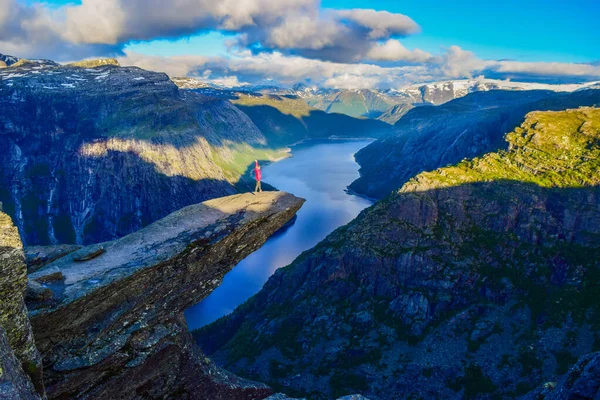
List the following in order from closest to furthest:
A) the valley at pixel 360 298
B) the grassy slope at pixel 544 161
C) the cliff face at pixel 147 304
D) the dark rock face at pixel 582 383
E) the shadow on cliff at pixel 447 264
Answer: the cliff face at pixel 147 304 → the valley at pixel 360 298 → the dark rock face at pixel 582 383 → the shadow on cliff at pixel 447 264 → the grassy slope at pixel 544 161

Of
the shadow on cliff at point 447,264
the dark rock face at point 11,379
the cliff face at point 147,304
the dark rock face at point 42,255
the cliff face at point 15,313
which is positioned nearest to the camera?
the dark rock face at point 11,379

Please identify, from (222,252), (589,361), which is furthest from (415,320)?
(222,252)

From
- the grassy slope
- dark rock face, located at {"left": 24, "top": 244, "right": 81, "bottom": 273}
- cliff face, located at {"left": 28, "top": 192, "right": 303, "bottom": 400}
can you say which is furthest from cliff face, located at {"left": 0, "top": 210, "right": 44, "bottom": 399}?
the grassy slope

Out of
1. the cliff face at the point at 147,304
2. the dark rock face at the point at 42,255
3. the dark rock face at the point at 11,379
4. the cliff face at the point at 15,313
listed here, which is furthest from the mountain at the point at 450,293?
the dark rock face at the point at 11,379

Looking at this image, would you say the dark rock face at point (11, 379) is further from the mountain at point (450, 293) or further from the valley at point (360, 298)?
the mountain at point (450, 293)

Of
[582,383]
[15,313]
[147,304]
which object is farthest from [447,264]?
[15,313]

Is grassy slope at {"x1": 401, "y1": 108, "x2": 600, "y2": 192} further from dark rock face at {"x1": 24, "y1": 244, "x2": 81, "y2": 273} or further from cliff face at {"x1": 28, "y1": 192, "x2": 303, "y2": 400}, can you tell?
dark rock face at {"x1": 24, "y1": 244, "x2": 81, "y2": 273}
